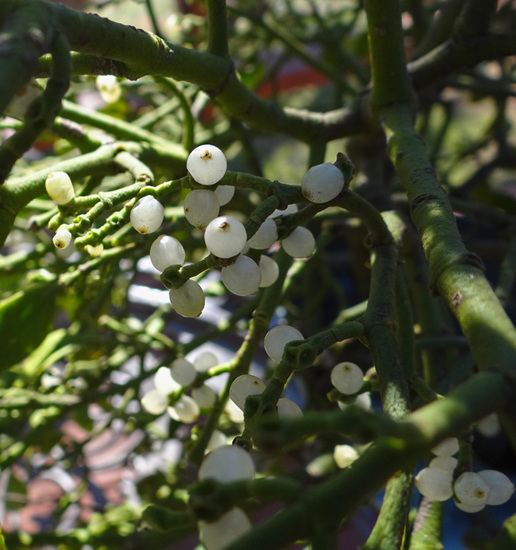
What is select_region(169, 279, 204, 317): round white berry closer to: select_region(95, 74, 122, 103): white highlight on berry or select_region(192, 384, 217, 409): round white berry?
select_region(192, 384, 217, 409): round white berry

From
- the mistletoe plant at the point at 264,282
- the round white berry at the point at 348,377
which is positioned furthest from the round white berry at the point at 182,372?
the round white berry at the point at 348,377

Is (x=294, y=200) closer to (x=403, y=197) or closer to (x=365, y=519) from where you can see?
(x=403, y=197)

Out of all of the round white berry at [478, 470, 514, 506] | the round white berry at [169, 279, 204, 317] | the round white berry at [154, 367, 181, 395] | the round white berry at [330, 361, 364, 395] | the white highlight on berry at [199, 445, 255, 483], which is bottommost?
the round white berry at [154, 367, 181, 395]

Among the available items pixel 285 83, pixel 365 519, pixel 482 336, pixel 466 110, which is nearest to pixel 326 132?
pixel 482 336

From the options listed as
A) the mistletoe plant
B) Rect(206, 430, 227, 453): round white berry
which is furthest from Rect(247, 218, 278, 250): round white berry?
Rect(206, 430, 227, 453): round white berry

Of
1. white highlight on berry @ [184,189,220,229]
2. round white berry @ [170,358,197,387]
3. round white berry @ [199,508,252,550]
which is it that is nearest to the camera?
round white berry @ [199,508,252,550]

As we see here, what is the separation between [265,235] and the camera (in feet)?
1.04

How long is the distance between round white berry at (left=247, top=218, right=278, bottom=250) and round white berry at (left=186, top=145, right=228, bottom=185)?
4cm

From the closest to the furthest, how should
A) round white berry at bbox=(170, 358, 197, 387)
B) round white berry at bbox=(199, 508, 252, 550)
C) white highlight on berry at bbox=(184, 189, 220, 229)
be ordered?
round white berry at bbox=(199, 508, 252, 550) → white highlight on berry at bbox=(184, 189, 220, 229) → round white berry at bbox=(170, 358, 197, 387)

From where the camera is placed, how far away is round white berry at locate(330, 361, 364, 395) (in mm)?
344

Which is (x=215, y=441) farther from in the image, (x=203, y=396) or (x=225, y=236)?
(x=225, y=236)

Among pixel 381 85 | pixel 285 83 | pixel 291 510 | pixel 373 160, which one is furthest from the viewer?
pixel 285 83

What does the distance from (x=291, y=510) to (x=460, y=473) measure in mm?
168

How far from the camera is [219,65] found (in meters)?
0.39
